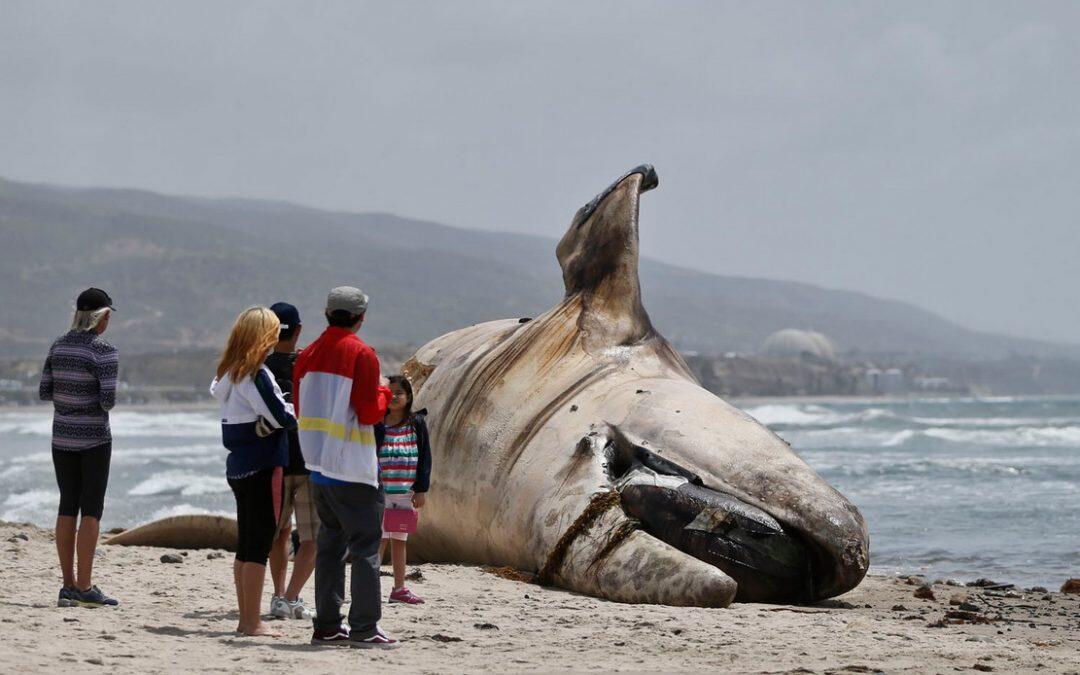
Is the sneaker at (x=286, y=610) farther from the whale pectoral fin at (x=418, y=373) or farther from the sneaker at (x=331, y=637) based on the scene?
the whale pectoral fin at (x=418, y=373)

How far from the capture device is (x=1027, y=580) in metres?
10.5

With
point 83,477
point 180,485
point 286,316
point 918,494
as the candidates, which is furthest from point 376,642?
point 180,485

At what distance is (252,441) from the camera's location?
6277 mm

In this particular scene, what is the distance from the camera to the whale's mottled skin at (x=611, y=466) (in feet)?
26.3

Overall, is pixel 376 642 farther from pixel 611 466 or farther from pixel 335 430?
pixel 611 466

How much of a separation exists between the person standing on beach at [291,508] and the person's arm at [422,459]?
2.11ft

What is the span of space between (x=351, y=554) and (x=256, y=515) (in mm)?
484

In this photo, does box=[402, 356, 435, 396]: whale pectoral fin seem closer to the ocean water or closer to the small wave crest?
the ocean water

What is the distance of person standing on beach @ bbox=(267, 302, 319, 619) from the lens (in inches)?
268

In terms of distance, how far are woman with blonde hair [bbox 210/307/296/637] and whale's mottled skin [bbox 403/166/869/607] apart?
2389 millimetres

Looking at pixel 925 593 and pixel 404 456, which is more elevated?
pixel 404 456

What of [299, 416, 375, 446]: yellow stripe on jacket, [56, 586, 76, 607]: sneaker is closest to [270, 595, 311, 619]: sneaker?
[56, 586, 76, 607]: sneaker

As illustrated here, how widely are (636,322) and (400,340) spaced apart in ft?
620

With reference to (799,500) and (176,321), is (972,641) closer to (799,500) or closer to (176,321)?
(799,500)
